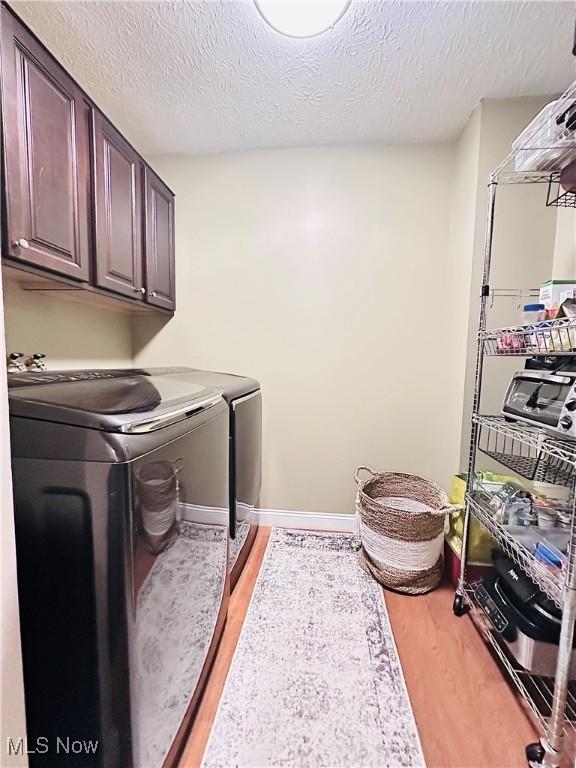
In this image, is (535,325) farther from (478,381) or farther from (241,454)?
(241,454)

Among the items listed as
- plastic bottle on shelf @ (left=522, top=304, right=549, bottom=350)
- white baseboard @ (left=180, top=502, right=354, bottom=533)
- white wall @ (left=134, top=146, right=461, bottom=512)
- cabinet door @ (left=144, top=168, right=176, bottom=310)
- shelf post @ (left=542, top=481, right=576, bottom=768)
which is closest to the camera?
shelf post @ (left=542, top=481, right=576, bottom=768)

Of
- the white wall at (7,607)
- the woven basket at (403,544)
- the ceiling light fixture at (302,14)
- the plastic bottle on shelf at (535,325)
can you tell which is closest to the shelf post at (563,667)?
the plastic bottle on shelf at (535,325)

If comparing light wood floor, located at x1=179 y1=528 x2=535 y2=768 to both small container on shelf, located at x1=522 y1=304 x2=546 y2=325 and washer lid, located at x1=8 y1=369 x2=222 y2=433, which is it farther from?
small container on shelf, located at x1=522 y1=304 x2=546 y2=325

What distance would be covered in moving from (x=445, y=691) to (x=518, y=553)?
564 mm

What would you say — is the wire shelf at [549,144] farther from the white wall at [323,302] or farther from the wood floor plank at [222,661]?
the wood floor plank at [222,661]

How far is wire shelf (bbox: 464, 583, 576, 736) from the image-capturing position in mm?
1123

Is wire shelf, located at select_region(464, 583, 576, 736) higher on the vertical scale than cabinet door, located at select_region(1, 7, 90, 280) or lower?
lower

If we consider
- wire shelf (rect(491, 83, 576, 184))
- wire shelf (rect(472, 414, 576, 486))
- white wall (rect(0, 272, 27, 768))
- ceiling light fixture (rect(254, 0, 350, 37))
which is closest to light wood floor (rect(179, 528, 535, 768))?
white wall (rect(0, 272, 27, 768))

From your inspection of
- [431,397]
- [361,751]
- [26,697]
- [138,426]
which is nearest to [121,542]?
[138,426]

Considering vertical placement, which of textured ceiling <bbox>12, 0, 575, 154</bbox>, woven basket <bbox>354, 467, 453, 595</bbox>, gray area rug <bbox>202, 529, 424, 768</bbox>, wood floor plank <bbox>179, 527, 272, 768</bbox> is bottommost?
wood floor plank <bbox>179, 527, 272, 768</bbox>

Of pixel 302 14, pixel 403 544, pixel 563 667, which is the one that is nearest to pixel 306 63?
pixel 302 14

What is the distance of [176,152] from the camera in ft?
7.24

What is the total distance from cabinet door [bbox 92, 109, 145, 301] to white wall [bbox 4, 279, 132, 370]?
0.35 meters

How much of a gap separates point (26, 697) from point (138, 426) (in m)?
0.65
